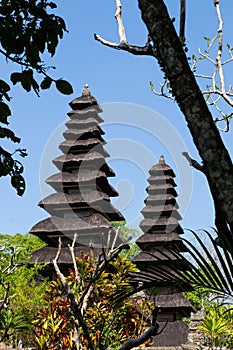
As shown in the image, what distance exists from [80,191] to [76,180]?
40 cm

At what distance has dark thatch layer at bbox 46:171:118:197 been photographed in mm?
19672

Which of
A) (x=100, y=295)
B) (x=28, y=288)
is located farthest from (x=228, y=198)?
(x=28, y=288)

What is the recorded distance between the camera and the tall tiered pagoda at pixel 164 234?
67.3ft

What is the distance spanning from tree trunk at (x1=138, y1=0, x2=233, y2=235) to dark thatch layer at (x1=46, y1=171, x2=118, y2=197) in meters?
17.2

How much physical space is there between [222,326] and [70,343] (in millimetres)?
9380

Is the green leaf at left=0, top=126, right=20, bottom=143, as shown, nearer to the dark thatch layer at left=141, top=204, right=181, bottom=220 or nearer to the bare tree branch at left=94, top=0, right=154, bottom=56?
the bare tree branch at left=94, top=0, right=154, bottom=56

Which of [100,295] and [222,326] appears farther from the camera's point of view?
[222,326]

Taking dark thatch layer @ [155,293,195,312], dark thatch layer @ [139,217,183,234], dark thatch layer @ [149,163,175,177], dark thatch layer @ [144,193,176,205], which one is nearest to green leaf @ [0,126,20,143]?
dark thatch layer @ [155,293,195,312]

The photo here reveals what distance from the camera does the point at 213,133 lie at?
234 centimetres

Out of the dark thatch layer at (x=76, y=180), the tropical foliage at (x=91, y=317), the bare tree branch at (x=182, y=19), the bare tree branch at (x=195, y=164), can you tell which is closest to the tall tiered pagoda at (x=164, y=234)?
the dark thatch layer at (x=76, y=180)

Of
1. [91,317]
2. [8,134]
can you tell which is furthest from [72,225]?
[8,134]

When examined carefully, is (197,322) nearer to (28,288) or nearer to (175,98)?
(28,288)

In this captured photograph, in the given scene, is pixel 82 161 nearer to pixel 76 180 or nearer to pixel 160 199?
pixel 76 180

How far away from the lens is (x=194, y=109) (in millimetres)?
2365
